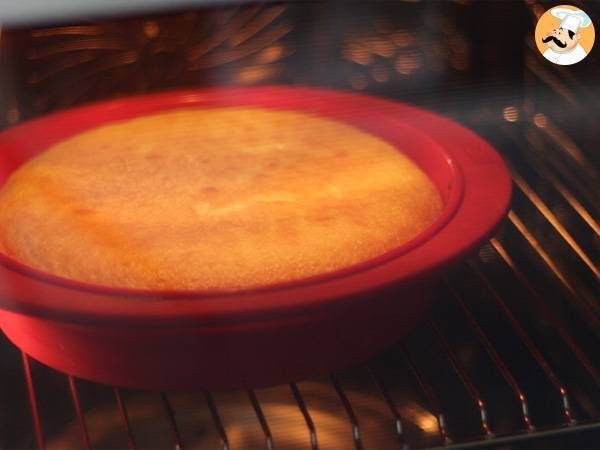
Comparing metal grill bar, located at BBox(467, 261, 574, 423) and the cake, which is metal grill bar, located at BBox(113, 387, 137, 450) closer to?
the cake

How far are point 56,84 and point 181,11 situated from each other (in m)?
0.16

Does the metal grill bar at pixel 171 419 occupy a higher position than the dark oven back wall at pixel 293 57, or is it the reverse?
the dark oven back wall at pixel 293 57

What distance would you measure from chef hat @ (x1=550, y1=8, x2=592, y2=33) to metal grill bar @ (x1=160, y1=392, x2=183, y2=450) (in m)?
0.43

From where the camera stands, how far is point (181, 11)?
60 cm

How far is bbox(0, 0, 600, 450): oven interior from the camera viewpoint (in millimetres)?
680

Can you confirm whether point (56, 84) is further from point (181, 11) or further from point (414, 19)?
point (414, 19)

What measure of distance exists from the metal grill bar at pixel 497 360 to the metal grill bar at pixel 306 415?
0.16 m

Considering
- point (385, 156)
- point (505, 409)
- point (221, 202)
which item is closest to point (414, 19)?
point (385, 156)

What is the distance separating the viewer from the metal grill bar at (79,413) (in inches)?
25.8

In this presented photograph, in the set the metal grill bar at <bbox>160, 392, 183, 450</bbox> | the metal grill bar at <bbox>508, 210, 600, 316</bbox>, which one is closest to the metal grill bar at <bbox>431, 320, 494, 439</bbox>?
the metal grill bar at <bbox>508, 210, 600, 316</bbox>

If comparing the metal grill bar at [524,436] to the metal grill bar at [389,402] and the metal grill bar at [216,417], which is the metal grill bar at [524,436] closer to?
the metal grill bar at [389,402]

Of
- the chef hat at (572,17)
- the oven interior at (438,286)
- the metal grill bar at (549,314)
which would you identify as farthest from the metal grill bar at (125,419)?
the chef hat at (572,17)

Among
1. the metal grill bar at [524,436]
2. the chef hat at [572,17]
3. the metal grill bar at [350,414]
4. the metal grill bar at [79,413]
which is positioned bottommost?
the metal grill bar at [524,436]

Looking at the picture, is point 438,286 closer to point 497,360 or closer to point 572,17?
point 497,360
